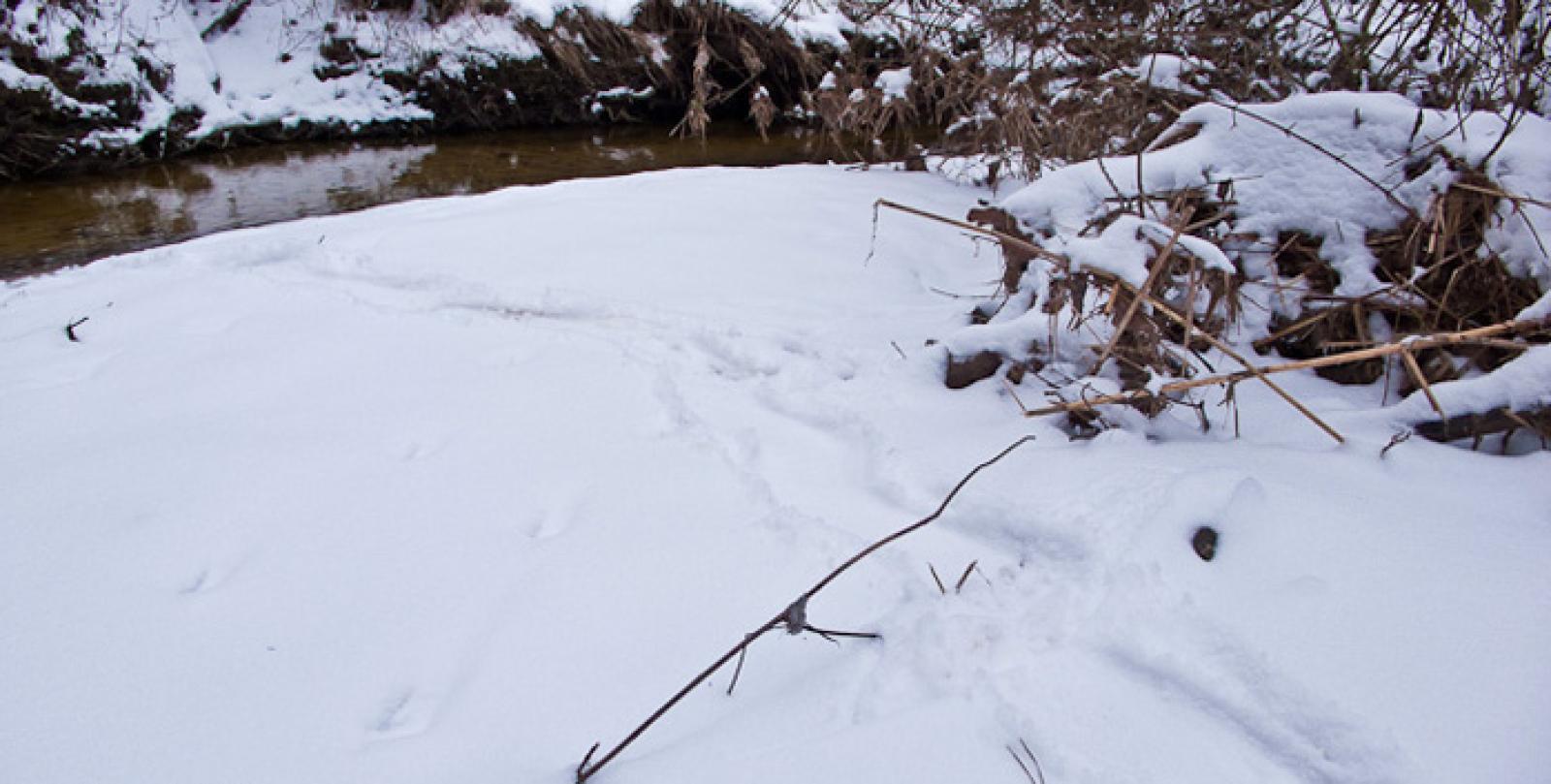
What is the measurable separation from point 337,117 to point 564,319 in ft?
19.5

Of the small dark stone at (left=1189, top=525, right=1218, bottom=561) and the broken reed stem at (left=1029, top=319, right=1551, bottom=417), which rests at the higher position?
the broken reed stem at (left=1029, top=319, right=1551, bottom=417)

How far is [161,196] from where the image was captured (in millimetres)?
5516

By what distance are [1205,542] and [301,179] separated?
21.3 ft

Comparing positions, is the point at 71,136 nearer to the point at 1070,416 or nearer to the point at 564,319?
the point at 564,319

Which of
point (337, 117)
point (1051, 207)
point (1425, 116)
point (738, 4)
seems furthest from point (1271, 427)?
point (337, 117)

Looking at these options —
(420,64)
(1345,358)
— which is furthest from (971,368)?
(420,64)

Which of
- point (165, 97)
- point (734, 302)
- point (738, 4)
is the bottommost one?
point (734, 302)

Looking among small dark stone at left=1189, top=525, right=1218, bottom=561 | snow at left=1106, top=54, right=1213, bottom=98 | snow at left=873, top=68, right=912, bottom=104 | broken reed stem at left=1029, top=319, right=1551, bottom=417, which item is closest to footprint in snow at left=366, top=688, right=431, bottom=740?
small dark stone at left=1189, top=525, right=1218, bottom=561

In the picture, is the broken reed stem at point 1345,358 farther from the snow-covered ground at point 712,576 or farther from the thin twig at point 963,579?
the thin twig at point 963,579

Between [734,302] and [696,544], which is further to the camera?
[734,302]

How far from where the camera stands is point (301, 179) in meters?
5.95

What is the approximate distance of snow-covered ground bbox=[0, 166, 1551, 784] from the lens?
3.76 feet

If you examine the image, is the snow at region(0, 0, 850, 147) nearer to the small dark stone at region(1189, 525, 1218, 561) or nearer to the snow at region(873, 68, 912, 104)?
the snow at region(873, 68, 912, 104)

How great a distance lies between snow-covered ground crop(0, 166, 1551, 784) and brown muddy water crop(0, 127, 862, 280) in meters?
2.75
